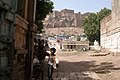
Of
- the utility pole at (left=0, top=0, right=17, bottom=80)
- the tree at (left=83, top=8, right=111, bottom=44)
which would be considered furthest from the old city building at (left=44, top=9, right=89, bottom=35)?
the utility pole at (left=0, top=0, right=17, bottom=80)

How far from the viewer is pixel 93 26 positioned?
57.8 m

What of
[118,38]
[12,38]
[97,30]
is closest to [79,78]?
[12,38]

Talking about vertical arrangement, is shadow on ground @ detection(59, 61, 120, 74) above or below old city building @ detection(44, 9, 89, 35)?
below

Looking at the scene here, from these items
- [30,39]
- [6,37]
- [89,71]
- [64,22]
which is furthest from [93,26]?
[64,22]

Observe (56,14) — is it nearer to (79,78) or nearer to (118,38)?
(118,38)

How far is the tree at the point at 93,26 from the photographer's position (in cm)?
5716

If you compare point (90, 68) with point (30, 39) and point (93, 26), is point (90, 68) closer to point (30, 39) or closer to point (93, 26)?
point (30, 39)

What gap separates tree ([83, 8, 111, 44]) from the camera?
57.2m

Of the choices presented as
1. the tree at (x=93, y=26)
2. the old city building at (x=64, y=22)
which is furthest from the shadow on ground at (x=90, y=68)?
the old city building at (x=64, y=22)

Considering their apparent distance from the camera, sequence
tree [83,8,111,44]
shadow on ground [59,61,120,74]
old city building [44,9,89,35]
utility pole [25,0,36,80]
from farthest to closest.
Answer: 1. old city building [44,9,89,35]
2. tree [83,8,111,44]
3. shadow on ground [59,61,120,74]
4. utility pole [25,0,36,80]

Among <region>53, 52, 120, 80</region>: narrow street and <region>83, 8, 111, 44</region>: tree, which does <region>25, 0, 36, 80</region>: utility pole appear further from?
<region>83, 8, 111, 44</region>: tree

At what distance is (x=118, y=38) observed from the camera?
25406 mm

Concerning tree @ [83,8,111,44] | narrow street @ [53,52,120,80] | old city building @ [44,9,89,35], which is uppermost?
old city building @ [44,9,89,35]

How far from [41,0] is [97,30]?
141ft
